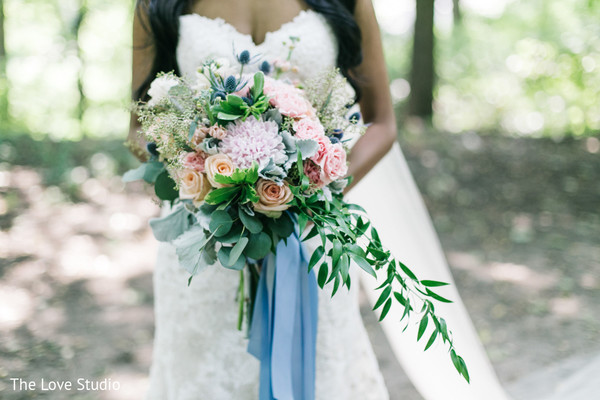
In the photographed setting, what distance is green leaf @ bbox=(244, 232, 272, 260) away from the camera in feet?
5.17

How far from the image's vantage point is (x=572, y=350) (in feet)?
13.4

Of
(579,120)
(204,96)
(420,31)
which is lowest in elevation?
(204,96)

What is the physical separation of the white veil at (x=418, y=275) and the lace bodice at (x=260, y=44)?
31.3 inches

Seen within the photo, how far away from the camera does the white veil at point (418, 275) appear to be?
2848 mm

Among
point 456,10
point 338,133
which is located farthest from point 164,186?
point 456,10

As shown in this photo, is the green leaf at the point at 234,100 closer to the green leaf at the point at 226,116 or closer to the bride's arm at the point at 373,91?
the green leaf at the point at 226,116

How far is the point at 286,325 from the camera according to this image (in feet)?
6.05

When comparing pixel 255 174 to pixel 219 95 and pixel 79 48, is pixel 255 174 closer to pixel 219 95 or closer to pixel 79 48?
pixel 219 95

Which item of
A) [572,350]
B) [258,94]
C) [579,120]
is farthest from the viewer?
[579,120]

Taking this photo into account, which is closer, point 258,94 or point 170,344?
point 258,94

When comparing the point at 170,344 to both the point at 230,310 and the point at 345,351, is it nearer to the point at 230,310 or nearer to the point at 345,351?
the point at 230,310

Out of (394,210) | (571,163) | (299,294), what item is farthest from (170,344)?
(571,163)

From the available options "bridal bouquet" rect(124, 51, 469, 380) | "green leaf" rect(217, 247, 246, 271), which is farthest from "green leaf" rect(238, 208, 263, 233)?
"green leaf" rect(217, 247, 246, 271)

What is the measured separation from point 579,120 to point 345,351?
9.95 metres
